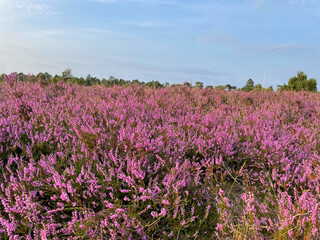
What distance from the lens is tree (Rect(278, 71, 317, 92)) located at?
867 inches

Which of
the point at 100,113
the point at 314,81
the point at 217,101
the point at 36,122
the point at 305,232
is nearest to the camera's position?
the point at 305,232

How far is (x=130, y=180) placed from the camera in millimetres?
2004

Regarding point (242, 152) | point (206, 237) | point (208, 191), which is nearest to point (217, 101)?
point (242, 152)

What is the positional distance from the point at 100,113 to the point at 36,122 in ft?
2.59

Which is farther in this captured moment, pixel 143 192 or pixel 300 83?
pixel 300 83

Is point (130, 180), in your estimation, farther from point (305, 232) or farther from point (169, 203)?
point (305, 232)

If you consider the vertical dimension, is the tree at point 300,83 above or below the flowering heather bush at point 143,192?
above

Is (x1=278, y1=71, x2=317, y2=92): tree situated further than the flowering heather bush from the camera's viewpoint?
Yes

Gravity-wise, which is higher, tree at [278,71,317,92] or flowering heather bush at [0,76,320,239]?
tree at [278,71,317,92]

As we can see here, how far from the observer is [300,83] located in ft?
75.4

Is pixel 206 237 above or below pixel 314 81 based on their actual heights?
below

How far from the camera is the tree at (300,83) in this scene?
72.2 feet

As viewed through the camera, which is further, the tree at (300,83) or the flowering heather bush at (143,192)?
the tree at (300,83)

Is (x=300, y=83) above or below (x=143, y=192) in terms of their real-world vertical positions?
above
